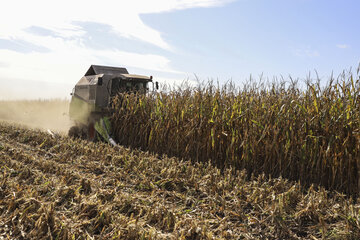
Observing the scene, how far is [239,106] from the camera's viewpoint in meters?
5.87

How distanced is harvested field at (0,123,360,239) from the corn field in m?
0.46

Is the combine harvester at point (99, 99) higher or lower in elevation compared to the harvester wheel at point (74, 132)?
higher

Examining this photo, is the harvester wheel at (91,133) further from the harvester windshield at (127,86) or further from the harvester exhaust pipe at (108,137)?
the harvester windshield at (127,86)

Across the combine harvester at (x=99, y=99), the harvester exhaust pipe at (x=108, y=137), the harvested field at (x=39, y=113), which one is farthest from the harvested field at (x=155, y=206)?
the harvested field at (x=39, y=113)

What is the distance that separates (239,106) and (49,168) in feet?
10.8

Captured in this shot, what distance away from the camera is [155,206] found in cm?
366

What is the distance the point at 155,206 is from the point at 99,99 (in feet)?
18.1

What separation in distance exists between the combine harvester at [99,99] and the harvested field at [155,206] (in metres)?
2.83

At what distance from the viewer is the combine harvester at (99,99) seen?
8.30 meters

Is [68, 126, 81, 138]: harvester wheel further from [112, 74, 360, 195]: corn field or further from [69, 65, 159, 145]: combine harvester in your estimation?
[112, 74, 360, 195]: corn field

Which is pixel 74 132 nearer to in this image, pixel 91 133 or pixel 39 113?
pixel 91 133

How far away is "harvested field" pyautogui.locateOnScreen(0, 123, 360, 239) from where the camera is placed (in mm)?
3207

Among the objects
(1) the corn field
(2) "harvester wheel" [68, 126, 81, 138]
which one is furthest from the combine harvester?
(1) the corn field

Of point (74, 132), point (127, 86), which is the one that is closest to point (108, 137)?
point (127, 86)
